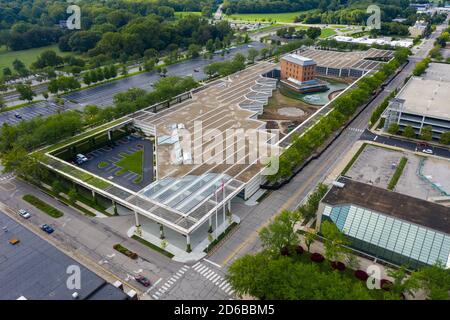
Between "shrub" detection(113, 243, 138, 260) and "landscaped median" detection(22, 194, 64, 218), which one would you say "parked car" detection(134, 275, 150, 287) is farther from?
"landscaped median" detection(22, 194, 64, 218)

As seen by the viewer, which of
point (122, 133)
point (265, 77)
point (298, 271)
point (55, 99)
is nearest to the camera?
point (298, 271)

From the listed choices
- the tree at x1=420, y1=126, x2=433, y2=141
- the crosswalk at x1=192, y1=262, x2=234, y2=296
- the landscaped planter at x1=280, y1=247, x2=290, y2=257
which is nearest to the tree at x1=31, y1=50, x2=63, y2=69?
the crosswalk at x1=192, y1=262, x2=234, y2=296

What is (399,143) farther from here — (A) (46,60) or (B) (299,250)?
(A) (46,60)

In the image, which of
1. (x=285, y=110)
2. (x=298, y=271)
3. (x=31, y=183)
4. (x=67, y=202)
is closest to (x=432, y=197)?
(x=298, y=271)

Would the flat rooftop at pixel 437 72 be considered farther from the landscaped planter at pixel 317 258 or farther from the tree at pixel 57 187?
the tree at pixel 57 187

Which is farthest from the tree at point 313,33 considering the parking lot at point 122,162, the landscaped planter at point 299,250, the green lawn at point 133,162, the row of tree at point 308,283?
the row of tree at point 308,283

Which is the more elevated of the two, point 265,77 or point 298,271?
point 265,77

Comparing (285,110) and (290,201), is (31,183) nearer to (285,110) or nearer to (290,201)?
(290,201)

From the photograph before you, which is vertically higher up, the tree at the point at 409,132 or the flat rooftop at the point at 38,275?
the tree at the point at 409,132
